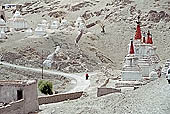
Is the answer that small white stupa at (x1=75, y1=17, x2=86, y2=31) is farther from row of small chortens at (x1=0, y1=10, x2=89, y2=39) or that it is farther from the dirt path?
the dirt path

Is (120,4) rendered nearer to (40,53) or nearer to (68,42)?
(68,42)

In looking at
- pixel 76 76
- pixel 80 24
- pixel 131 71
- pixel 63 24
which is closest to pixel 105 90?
pixel 131 71

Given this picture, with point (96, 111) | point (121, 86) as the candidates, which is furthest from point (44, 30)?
point (96, 111)

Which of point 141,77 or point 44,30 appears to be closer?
point 141,77

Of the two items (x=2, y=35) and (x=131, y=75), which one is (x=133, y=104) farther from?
(x=2, y=35)

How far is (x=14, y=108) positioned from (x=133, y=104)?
6406 millimetres

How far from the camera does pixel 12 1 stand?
105 metres

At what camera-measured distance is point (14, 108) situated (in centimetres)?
2088

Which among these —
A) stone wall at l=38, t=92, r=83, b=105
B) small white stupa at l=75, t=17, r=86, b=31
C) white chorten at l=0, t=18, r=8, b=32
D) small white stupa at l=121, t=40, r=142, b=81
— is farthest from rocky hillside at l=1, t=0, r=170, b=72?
stone wall at l=38, t=92, r=83, b=105

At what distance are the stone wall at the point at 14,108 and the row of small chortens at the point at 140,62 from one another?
10.7 metres

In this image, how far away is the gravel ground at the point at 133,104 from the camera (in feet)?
52.3

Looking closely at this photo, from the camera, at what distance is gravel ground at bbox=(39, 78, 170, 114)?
15930 mm

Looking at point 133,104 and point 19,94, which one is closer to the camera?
point 133,104

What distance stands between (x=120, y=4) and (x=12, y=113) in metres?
49.4
